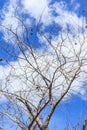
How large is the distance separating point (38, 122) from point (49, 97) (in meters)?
0.72

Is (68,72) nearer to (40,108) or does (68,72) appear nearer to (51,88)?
(51,88)

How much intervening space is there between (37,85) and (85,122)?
5.80 ft

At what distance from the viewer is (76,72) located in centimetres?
865

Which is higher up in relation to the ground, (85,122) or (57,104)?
(57,104)

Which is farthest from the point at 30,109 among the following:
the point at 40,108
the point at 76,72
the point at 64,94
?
the point at 76,72

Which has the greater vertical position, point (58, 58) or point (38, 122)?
point (58, 58)

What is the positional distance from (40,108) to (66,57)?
1.52 m

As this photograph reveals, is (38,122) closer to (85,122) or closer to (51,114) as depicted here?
(51,114)

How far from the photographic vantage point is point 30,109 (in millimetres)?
9031

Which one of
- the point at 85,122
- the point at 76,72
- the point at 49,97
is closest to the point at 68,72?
the point at 76,72

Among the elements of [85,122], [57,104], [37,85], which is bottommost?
[85,122]

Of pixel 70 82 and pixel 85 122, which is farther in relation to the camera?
pixel 70 82

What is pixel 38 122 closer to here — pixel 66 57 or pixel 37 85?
pixel 37 85

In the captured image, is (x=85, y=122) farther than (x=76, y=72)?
No
